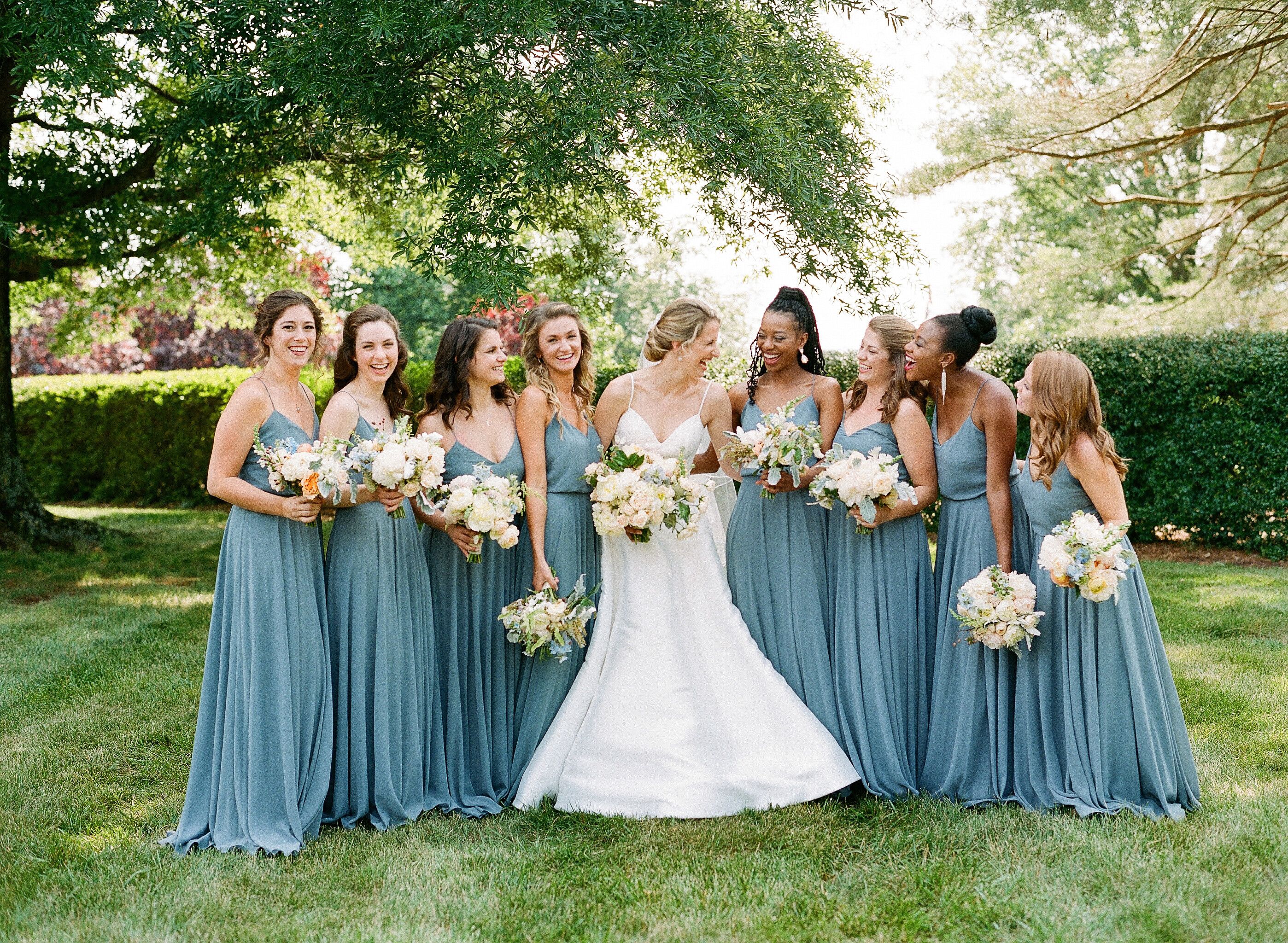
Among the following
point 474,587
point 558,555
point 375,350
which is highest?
point 375,350

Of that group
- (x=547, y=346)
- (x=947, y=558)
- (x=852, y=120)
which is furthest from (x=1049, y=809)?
(x=852, y=120)

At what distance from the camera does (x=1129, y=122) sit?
1321 cm

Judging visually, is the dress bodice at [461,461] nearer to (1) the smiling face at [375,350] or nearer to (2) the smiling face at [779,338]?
(1) the smiling face at [375,350]

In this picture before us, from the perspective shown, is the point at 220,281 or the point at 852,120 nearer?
the point at 852,120

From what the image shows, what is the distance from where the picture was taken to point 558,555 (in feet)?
17.4

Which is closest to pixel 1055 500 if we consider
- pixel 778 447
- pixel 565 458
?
pixel 778 447

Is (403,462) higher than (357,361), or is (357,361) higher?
(357,361)

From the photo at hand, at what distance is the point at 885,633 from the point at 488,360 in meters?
2.37

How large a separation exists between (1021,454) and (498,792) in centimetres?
970

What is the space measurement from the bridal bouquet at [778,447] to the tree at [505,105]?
2312 mm

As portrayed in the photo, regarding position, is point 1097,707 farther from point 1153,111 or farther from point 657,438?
point 1153,111

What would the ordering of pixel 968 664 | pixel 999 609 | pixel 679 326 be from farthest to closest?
pixel 679 326
pixel 968 664
pixel 999 609

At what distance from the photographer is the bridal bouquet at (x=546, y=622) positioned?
4902 millimetres

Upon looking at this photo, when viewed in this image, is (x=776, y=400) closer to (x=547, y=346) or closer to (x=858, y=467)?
(x=858, y=467)
